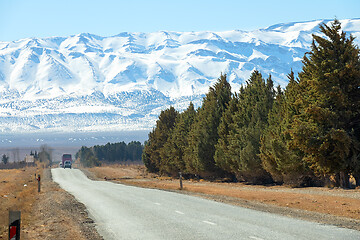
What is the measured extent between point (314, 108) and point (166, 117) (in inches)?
1995

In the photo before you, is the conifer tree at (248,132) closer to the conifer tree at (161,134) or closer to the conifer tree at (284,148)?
the conifer tree at (284,148)

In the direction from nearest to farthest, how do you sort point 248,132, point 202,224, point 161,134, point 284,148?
point 202,224 < point 284,148 < point 248,132 < point 161,134

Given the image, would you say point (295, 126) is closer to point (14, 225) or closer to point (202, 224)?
point (202, 224)

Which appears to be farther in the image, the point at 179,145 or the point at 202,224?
the point at 179,145

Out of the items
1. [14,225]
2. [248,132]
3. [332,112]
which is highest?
[332,112]

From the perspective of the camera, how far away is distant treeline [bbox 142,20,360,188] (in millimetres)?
30469

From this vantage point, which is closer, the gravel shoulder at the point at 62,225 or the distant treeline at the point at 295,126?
the gravel shoulder at the point at 62,225

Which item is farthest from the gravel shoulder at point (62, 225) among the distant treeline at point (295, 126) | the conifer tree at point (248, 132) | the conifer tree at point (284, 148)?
the conifer tree at point (248, 132)

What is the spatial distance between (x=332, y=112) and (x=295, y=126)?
90.4 inches

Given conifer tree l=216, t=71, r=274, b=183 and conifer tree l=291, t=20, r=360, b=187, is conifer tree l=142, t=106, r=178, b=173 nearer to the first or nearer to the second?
conifer tree l=216, t=71, r=274, b=183

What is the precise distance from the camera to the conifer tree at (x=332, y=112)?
30.1 meters

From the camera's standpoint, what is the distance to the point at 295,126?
31297 mm

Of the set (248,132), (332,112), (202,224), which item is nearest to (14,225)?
(202,224)

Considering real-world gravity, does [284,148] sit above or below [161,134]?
below
